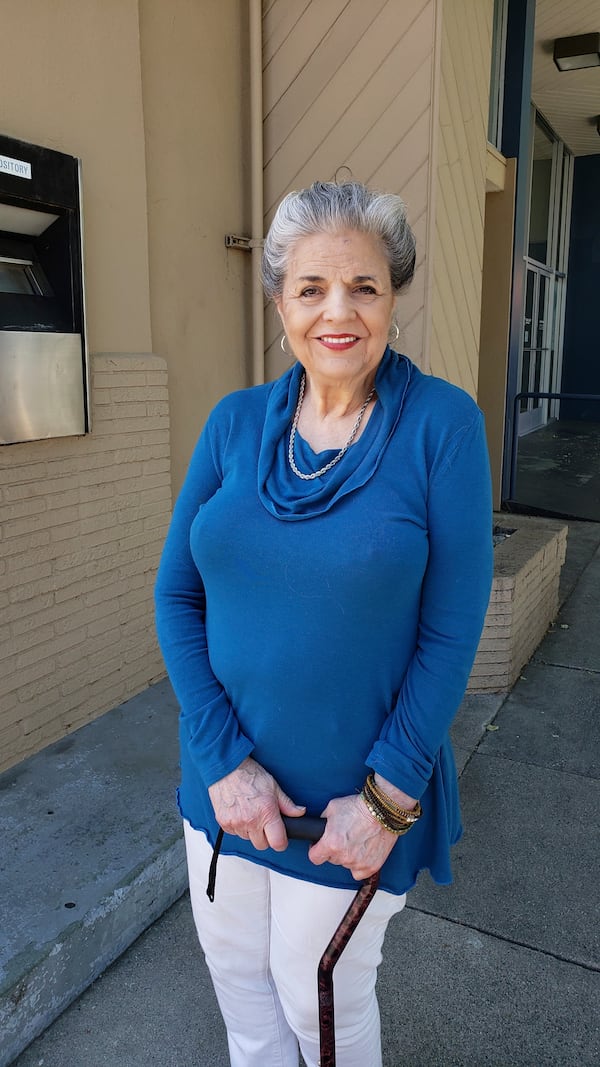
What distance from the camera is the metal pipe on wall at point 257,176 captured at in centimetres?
405

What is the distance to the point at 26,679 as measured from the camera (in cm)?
311

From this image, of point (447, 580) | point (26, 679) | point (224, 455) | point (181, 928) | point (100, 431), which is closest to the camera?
point (447, 580)

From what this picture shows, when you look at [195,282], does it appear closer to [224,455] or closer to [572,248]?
[224,455]

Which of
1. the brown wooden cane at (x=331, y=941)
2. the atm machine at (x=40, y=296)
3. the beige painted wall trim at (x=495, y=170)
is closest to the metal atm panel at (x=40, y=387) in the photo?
the atm machine at (x=40, y=296)

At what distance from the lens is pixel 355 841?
139cm

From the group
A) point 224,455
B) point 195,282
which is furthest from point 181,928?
point 195,282

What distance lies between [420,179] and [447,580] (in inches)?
120

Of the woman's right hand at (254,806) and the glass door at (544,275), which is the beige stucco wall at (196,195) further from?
the glass door at (544,275)

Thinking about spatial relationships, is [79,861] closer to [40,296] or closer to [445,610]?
→ [445,610]

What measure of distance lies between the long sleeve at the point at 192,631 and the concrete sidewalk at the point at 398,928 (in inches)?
40.4

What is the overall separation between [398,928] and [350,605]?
5.35ft

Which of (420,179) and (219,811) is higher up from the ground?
(420,179)

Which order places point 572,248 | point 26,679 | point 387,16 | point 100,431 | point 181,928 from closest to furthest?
point 181,928
point 26,679
point 100,431
point 387,16
point 572,248

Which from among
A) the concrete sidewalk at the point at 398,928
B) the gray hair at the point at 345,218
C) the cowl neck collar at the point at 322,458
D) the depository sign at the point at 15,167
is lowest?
the concrete sidewalk at the point at 398,928
